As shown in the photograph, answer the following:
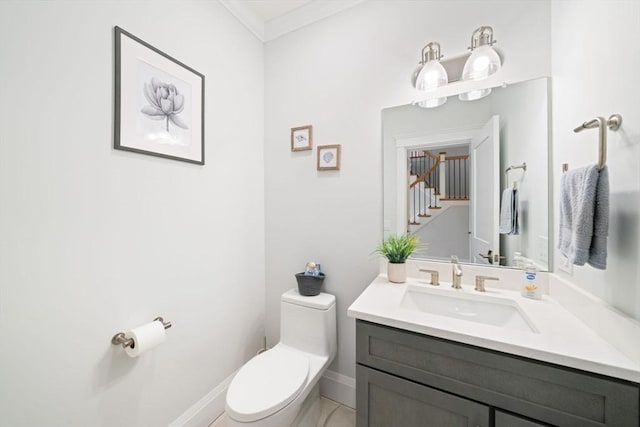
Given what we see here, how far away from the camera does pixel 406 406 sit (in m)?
0.98

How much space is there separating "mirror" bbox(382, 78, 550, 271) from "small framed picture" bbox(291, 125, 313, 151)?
50 centimetres

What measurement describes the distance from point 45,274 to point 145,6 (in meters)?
1.23

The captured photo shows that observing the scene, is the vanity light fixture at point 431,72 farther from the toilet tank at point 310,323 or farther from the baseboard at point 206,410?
the baseboard at point 206,410

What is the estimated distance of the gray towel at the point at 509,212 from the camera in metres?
1.28

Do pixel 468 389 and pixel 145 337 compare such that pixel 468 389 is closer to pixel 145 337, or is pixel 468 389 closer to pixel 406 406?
pixel 406 406

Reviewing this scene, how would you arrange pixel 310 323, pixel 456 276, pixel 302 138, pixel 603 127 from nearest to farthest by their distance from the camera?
→ 1. pixel 603 127
2. pixel 456 276
3. pixel 310 323
4. pixel 302 138

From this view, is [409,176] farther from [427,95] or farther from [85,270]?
[85,270]

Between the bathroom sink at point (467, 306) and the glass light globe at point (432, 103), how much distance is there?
39.4 inches

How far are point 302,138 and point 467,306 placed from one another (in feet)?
4.59

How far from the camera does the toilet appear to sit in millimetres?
1068

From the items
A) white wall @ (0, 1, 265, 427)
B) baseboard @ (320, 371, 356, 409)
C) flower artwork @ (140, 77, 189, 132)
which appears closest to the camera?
white wall @ (0, 1, 265, 427)

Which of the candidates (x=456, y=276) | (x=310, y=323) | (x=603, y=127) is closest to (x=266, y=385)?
(x=310, y=323)

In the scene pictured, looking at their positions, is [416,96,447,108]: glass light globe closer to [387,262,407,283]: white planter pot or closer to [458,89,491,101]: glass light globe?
[458,89,491,101]: glass light globe

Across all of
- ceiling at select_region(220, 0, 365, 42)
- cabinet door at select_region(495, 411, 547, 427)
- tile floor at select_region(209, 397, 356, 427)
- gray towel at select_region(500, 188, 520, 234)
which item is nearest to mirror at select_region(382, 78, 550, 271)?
gray towel at select_region(500, 188, 520, 234)
